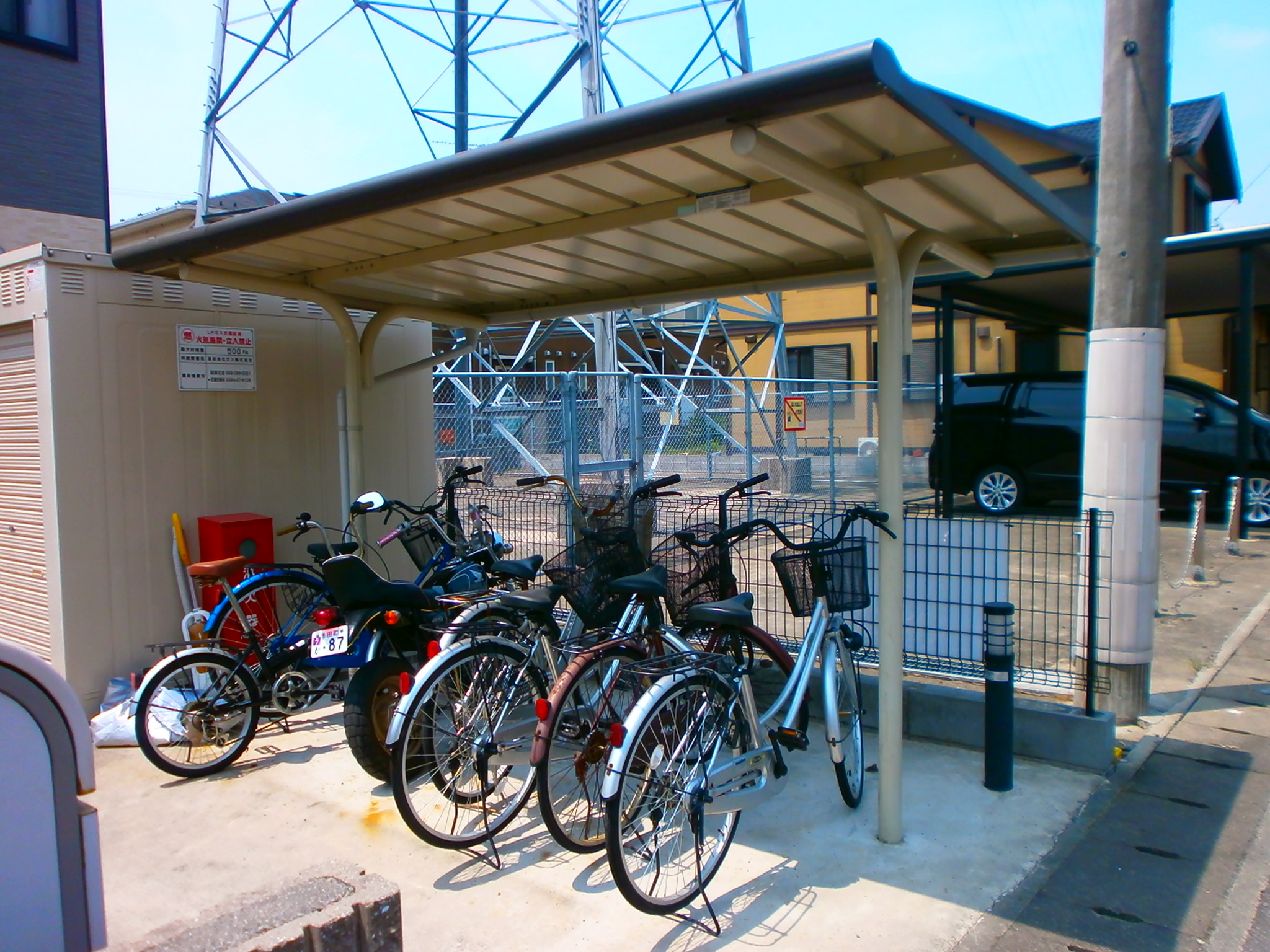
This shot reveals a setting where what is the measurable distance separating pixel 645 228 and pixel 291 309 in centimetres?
271

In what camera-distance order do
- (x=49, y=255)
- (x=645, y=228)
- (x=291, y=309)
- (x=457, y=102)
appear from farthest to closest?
(x=457, y=102)
(x=291, y=309)
(x=49, y=255)
(x=645, y=228)

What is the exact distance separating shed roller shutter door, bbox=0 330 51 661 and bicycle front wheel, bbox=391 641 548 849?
8.93 ft

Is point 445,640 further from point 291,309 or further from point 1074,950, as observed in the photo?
point 291,309

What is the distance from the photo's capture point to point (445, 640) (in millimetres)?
3445

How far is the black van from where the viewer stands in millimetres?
10125

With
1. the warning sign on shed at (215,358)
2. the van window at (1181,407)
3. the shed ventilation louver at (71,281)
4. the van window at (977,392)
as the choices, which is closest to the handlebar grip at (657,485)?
the warning sign on shed at (215,358)

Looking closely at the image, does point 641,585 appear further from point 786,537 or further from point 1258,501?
point 1258,501

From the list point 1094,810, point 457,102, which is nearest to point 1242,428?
point 1094,810

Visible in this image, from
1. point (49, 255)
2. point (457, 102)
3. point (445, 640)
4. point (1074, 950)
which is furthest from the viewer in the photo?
point (457, 102)

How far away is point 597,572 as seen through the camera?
3645 millimetres

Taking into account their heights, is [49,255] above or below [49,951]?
above

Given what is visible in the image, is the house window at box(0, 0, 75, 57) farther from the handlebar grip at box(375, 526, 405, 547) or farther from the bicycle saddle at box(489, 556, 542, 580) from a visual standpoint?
the bicycle saddle at box(489, 556, 542, 580)

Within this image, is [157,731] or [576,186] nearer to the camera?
[576,186]

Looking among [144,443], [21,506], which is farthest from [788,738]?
[21,506]
